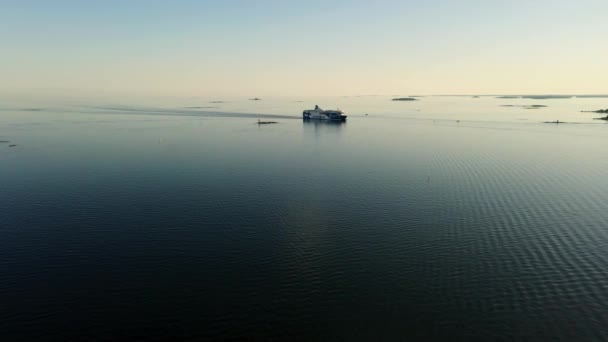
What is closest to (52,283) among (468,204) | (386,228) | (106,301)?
(106,301)

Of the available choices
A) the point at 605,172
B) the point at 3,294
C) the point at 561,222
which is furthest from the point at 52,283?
the point at 605,172

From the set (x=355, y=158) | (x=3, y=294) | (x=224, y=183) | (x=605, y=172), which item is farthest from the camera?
(x=355, y=158)

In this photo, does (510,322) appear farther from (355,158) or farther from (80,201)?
(355,158)

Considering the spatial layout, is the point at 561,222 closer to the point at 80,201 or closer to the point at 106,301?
the point at 106,301

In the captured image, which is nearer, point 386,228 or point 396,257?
point 396,257

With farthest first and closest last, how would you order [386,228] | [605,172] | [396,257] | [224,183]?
[605,172] < [224,183] < [386,228] < [396,257]

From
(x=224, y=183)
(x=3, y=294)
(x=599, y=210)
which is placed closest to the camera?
(x=3, y=294)
